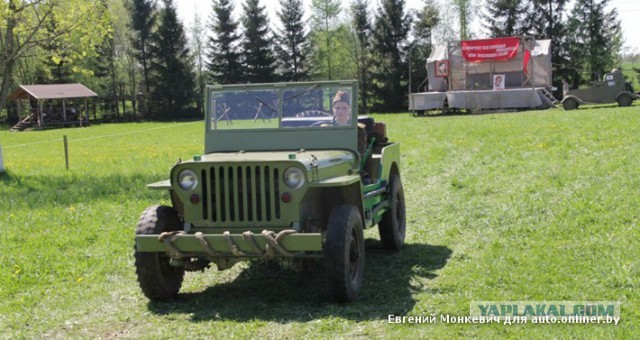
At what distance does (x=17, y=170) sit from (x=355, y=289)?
15.4 meters

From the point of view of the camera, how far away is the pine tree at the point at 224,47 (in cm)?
5691

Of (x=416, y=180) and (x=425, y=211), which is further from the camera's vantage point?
(x=416, y=180)

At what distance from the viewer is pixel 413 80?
53.4 m

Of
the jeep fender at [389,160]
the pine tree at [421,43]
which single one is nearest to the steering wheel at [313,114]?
the jeep fender at [389,160]

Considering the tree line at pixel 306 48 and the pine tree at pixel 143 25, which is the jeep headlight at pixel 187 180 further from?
the pine tree at pixel 143 25

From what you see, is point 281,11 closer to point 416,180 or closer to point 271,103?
point 416,180

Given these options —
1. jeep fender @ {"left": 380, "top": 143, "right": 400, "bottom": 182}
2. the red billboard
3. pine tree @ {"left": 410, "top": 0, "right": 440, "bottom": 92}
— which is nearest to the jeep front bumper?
jeep fender @ {"left": 380, "top": 143, "right": 400, "bottom": 182}

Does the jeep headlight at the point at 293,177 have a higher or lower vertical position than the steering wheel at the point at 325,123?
lower

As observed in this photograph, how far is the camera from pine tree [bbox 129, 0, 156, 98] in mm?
58969

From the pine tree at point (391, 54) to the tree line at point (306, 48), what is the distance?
0.24 feet

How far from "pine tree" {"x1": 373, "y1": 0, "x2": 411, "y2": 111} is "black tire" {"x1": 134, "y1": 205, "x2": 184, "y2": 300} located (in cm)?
4640

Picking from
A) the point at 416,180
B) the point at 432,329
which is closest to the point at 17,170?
the point at 416,180

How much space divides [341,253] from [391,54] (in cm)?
4858

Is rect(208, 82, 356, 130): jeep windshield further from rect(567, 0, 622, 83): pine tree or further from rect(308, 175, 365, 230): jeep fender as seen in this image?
rect(567, 0, 622, 83): pine tree
